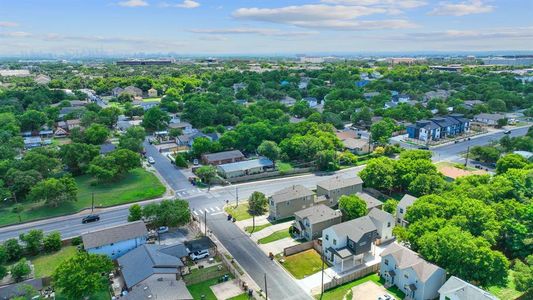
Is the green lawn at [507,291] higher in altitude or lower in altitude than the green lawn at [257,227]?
lower

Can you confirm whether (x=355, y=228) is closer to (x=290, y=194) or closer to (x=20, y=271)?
(x=290, y=194)

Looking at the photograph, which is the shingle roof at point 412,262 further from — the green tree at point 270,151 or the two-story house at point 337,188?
the green tree at point 270,151

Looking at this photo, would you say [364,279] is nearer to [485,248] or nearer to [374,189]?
[485,248]

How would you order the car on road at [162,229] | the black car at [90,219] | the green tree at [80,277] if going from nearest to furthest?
the green tree at [80,277]
the car on road at [162,229]
the black car at [90,219]

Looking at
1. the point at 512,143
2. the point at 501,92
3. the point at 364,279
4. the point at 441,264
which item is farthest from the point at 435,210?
the point at 501,92

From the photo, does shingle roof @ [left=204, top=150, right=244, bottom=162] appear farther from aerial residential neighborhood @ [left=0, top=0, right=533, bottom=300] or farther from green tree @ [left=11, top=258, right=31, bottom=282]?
green tree @ [left=11, top=258, right=31, bottom=282]

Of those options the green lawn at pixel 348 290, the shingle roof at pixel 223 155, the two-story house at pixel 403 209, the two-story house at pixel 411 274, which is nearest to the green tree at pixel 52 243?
the green lawn at pixel 348 290

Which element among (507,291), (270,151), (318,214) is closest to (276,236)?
(318,214)
